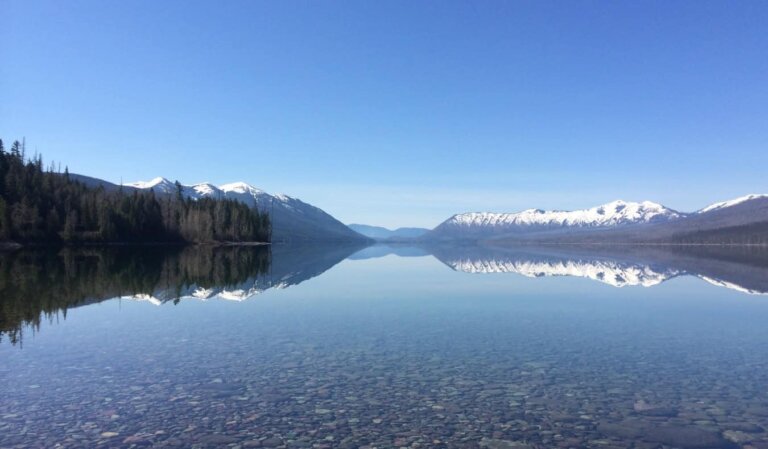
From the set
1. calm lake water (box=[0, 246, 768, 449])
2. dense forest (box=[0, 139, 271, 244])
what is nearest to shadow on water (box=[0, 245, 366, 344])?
calm lake water (box=[0, 246, 768, 449])

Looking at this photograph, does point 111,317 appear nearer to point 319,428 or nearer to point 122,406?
point 122,406

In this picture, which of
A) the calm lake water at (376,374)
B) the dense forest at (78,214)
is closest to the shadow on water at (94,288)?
the calm lake water at (376,374)

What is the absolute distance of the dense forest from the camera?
131 meters

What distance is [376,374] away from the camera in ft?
69.4

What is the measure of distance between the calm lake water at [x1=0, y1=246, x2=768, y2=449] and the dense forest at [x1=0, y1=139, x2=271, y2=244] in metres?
105

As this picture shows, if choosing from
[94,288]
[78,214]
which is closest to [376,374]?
[94,288]

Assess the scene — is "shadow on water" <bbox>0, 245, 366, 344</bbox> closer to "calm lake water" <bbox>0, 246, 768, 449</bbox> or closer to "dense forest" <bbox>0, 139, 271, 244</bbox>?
"calm lake water" <bbox>0, 246, 768, 449</bbox>

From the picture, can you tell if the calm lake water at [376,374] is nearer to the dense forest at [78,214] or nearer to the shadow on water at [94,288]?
the shadow on water at [94,288]

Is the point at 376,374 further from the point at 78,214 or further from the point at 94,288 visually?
the point at 78,214

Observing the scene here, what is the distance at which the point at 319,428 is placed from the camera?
15172mm

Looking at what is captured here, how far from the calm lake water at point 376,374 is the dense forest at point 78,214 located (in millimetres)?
104554

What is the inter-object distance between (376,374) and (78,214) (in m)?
154

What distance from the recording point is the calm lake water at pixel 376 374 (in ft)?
49.1

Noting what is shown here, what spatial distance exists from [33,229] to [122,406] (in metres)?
140
